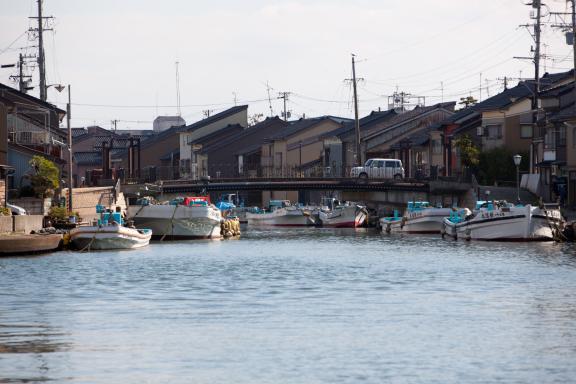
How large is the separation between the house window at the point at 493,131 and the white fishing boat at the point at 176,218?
35273 mm

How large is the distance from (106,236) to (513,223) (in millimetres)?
22945

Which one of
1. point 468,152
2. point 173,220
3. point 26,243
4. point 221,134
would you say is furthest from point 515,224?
point 221,134

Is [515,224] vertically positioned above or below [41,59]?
below

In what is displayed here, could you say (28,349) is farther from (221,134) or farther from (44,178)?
(221,134)

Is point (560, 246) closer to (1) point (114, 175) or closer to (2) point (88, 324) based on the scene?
(2) point (88, 324)

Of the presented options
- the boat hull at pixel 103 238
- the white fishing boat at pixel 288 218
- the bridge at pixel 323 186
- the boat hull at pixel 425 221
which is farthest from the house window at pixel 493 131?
the boat hull at pixel 103 238

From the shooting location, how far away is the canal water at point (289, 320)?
88.3 ft

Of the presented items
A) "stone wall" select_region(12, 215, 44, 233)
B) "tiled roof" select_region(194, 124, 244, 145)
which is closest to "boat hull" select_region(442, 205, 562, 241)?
"stone wall" select_region(12, 215, 44, 233)

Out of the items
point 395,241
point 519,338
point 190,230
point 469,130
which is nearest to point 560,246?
point 395,241

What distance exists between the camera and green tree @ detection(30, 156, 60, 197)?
253 feet

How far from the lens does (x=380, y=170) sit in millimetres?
117125

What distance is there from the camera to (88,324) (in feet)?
113

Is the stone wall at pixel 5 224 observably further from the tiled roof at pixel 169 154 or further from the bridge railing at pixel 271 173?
the tiled roof at pixel 169 154

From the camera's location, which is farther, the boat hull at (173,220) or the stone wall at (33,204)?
the boat hull at (173,220)
